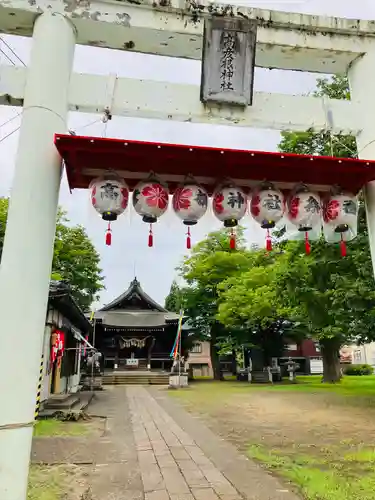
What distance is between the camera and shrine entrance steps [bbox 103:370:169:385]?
28.8m

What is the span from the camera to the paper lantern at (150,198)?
4.39m

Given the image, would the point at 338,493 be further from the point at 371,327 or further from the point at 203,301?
the point at 203,301

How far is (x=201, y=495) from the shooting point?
18.1 feet

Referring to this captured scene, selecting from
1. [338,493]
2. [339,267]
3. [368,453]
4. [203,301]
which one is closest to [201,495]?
[338,493]

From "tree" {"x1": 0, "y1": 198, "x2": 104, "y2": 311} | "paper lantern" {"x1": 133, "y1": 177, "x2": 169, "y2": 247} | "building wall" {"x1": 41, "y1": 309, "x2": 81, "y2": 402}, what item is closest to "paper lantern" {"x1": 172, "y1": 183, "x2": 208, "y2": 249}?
"paper lantern" {"x1": 133, "y1": 177, "x2": 169, "y2": 247}

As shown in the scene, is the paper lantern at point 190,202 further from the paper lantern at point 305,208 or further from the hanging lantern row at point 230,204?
the paper lantern at point 305,208

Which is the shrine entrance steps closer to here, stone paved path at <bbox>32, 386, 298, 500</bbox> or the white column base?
the white column base

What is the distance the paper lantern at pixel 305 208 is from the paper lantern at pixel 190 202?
102 centimetres

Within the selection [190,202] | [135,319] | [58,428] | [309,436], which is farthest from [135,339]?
[190,202]

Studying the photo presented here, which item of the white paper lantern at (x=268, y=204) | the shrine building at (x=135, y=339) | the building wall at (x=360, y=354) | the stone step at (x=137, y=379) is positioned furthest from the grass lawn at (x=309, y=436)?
the building wall at (x=360, y=354)

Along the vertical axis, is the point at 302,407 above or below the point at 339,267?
below

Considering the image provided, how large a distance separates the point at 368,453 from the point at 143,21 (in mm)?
8459

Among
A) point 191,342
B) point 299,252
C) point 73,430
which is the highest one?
point 299,252

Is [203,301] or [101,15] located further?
[203,301]
